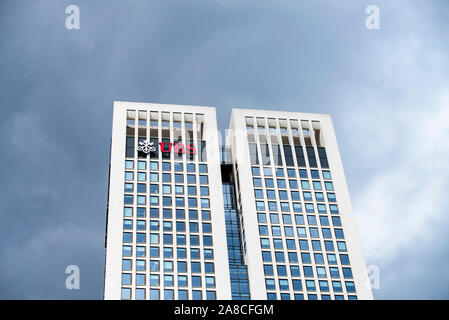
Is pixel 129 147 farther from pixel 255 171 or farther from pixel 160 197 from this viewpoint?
pixel 255 171

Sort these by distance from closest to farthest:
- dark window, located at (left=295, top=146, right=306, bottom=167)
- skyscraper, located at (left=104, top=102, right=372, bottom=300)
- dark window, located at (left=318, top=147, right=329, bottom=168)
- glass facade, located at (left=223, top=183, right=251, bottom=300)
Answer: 1. skyscraper, located at (left=104, top=102, right=372, bottom=300)
2. glass facade, located at (left=223, top=183, right=251, bottom=300)
3. dark window, located at (left=295, top=146, right=306, bottom=167)
4. dark window, located at (left=318, top=147, right=329, bottom=168)

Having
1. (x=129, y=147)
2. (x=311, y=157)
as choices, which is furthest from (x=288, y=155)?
(x=129, y=147)

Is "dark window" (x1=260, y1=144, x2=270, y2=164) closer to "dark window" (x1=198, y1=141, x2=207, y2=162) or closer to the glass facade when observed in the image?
the glass facade

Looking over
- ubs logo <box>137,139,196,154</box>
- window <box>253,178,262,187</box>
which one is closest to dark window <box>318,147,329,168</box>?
window <box>253,178,262,187</box>

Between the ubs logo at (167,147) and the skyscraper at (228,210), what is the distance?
190 millimetres

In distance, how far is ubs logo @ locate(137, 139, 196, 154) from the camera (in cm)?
9875

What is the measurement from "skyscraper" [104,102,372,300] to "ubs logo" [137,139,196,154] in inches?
7.5

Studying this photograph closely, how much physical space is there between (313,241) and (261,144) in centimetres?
2186

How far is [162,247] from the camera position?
286 feet

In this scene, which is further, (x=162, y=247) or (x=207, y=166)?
(x=207, y=166)

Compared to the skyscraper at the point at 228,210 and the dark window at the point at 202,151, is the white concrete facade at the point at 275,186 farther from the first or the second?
the dark window at the point at 202,151
